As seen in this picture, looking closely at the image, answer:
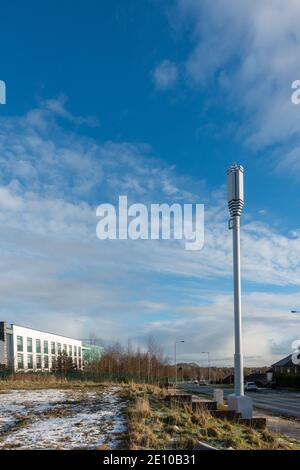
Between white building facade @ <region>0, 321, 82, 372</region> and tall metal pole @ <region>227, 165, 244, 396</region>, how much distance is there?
6007 cm

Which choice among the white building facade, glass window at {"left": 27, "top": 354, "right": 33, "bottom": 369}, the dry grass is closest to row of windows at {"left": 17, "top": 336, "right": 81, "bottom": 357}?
the white building facade

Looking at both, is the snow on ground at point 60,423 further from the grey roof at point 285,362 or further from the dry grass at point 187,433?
the grey roof at point 285,362

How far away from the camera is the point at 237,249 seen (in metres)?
13.2

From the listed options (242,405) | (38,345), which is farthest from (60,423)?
(38,345)

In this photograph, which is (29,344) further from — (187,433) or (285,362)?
(187,433)

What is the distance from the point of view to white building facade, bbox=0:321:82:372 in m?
80.6

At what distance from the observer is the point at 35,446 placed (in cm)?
805

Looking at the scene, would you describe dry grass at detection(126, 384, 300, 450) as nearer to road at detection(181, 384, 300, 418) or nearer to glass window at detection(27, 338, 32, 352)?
road at detection(181, 384, 300, 418)

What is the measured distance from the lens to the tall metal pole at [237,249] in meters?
12.7
